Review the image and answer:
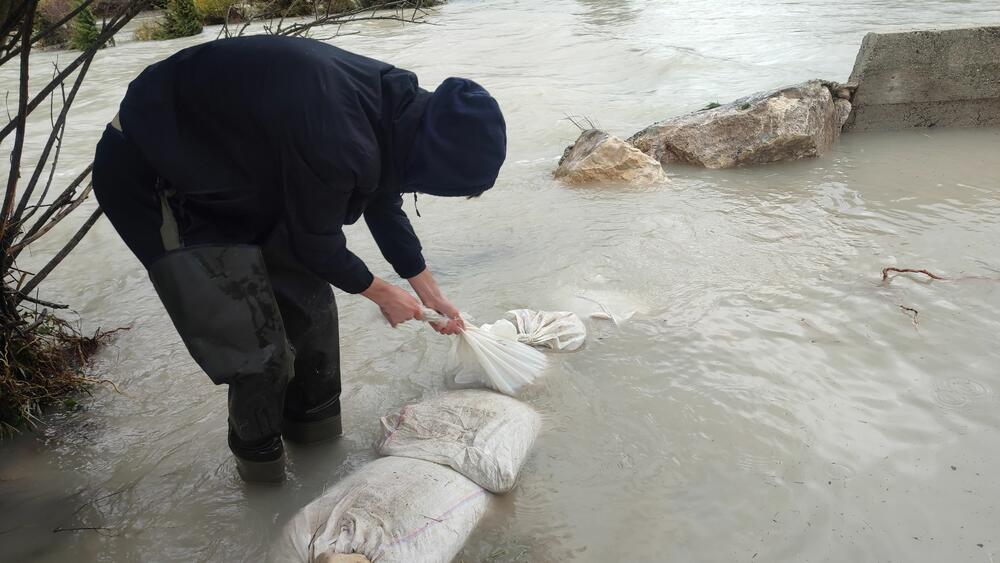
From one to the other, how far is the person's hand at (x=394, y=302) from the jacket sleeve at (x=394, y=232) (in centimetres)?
19

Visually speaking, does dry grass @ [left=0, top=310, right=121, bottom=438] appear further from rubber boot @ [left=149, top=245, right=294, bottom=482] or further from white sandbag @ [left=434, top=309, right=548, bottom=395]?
white sandbag @ [left=434, top=309, right=548, bottom=395]

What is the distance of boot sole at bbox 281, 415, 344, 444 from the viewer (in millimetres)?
2779

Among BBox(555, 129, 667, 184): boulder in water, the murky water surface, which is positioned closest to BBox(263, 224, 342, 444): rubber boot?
the murky water surface

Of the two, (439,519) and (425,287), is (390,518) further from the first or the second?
(425,287)

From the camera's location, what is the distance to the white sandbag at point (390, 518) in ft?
6.78

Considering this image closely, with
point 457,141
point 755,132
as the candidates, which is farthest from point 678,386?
point 755,132

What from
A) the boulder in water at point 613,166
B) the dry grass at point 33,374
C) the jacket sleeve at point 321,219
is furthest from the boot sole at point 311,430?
the boulder in water at point 613,166

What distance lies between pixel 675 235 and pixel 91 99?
968cm

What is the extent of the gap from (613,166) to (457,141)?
382cm

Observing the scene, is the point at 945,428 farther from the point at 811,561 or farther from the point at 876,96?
the point at 876,96

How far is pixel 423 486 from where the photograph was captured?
230cm

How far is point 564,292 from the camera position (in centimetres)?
394

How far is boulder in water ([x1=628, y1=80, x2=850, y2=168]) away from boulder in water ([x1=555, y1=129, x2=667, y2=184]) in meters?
0.43

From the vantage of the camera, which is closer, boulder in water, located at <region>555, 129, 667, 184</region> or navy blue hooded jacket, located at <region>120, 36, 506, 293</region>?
navy blue hooded jacket, located at <region>120, 36, 506, 293</region>
